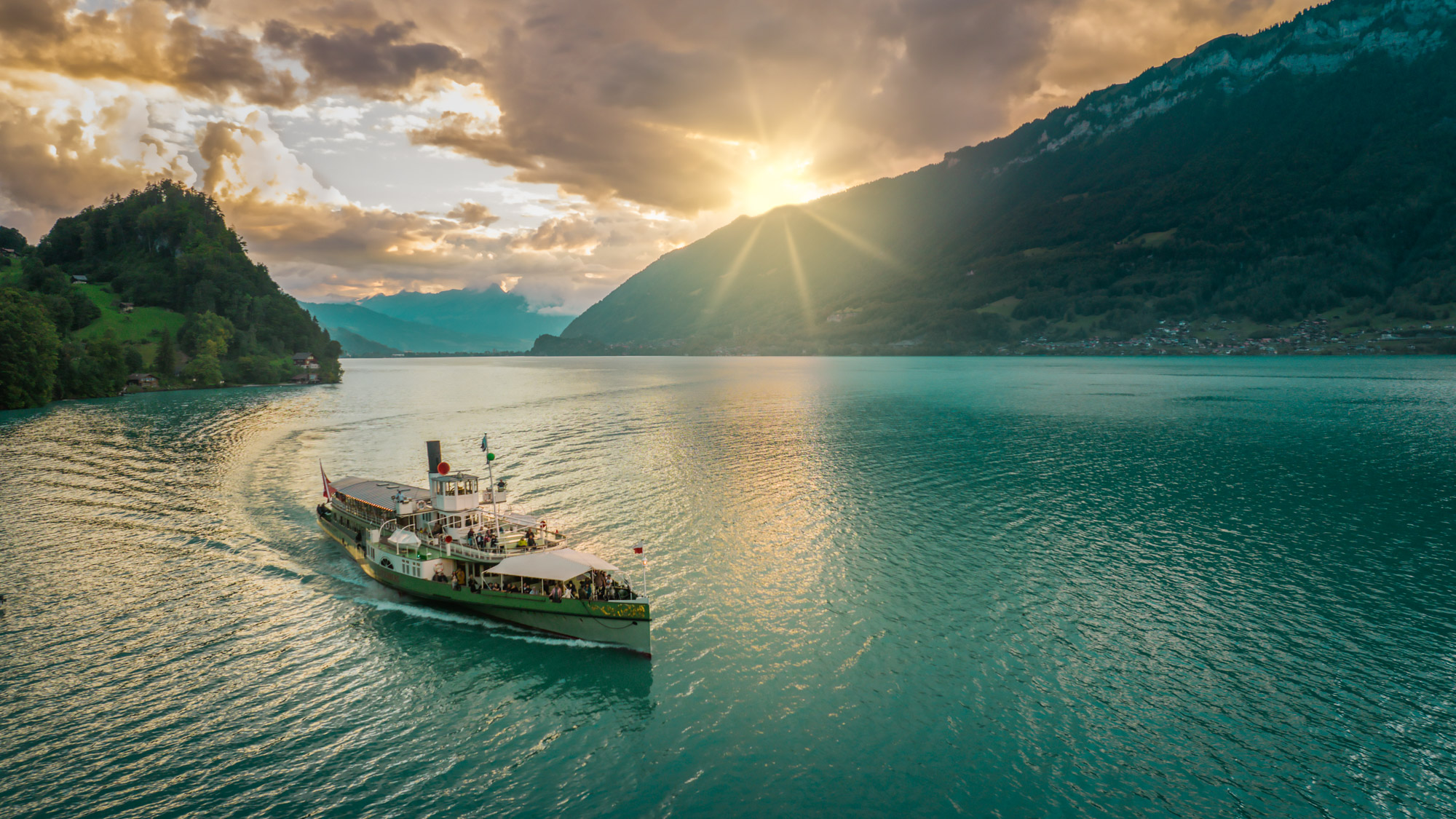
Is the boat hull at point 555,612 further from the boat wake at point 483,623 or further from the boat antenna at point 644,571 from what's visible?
the boat antenna at point 644,571

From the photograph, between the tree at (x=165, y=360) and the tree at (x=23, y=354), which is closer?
the tree at (x=23, y=354)

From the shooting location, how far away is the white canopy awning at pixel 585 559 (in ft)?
122

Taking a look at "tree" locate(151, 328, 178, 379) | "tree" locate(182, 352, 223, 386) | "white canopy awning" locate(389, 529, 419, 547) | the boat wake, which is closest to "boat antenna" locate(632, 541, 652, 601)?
the boat wake

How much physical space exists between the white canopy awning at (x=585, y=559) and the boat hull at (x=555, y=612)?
2397 millimetres

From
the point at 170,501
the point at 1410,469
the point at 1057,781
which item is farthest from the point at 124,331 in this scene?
the point at 1410,469

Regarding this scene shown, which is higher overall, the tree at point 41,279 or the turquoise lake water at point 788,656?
the tree at point 41,279

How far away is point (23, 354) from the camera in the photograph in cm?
13112

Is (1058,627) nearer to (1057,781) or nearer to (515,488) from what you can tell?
(1057,781)

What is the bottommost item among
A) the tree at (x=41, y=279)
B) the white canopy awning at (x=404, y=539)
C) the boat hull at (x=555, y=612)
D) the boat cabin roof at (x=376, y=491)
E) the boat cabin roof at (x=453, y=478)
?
the boat hull at (x=555, y=612)

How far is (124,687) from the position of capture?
3008 centimetres

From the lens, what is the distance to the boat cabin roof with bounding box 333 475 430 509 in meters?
50.9

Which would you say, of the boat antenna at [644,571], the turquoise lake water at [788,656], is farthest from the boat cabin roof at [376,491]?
the boat antenna at [644,571]

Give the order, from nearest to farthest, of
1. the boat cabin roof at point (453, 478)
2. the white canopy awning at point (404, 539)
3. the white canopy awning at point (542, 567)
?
the white canopy awning at point (542, 567)
the white canopy awning at point (404, 539)
the boat cabin roof at point (453, 478)

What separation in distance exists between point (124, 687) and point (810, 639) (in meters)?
35.3
